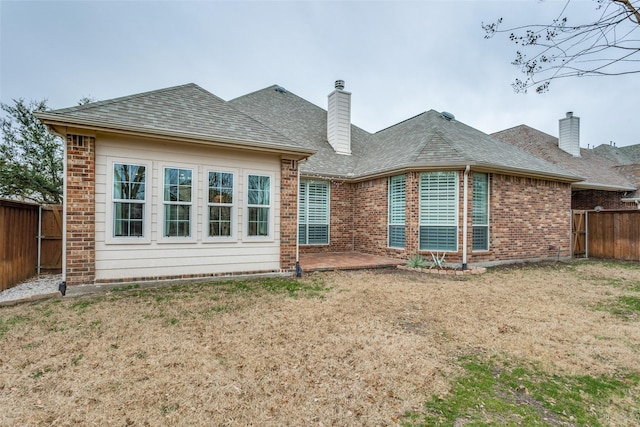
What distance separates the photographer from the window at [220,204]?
22.5ft

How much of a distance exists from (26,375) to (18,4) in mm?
12285

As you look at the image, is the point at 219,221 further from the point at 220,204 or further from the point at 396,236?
the point at 396,236

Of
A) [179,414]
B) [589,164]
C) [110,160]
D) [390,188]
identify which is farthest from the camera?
[589,164]

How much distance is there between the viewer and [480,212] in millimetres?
9438

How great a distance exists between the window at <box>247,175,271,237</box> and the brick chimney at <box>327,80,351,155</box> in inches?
257

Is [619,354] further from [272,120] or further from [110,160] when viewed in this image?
[272,120]

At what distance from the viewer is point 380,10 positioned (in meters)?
10.8

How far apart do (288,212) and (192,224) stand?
2.24 m

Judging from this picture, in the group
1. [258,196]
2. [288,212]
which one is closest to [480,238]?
[288,212]

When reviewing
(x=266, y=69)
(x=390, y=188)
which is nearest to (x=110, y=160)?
(x=390, y=188)

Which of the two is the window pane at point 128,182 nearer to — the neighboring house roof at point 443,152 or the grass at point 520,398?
the grass at point 520,398

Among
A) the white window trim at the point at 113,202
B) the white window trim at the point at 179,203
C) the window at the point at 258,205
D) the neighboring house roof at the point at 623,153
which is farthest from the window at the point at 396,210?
the neighboring house roof at the point at 623,153

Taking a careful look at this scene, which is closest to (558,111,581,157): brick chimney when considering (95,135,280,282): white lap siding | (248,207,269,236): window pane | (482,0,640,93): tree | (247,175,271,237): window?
(482,0,640,93): tree

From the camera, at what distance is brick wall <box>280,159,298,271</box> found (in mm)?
7539
